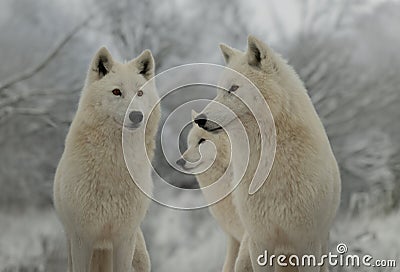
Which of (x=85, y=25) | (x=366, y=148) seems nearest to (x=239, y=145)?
(x=366, y=148)

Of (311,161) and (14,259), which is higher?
(311,161)

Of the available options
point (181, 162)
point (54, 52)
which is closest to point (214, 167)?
point (181, 162)

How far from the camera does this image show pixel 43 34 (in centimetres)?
208

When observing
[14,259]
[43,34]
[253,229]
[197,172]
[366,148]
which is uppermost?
[43,34]

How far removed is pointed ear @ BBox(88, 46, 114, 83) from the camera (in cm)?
193

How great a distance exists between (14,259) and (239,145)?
89 cm

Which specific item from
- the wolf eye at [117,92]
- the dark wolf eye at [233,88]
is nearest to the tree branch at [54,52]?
the wolf eye at [117,92]

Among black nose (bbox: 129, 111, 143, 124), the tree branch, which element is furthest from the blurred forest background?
black nose (bbox: 129, 111, 143, 124)

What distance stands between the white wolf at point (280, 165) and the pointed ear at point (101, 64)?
0.34m

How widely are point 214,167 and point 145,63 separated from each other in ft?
1.39

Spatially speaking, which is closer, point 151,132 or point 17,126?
point 151,132

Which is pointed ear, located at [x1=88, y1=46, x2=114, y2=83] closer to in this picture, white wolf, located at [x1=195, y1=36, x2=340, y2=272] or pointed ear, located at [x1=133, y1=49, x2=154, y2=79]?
pointed ear, located at [x1=133, y1=49, x2=154, y2=79]

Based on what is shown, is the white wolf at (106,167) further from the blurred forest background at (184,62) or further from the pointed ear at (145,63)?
the blurred forest background at (184,62)

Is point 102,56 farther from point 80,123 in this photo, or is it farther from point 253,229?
point 253,229
